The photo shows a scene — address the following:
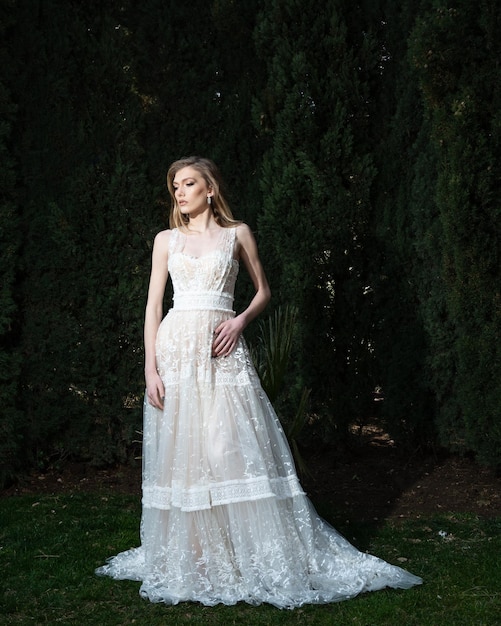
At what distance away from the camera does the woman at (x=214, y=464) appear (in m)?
3.77

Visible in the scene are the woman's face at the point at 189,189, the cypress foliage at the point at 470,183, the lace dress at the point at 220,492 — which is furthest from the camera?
the cypress foliage at the point at 470,183

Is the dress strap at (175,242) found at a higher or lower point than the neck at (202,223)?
lower

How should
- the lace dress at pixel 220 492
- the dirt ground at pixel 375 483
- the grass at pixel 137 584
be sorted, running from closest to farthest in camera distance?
the grass at pixel 137 584, the lace dress at pixel 220 492, the dirt ground at pixel 375 483

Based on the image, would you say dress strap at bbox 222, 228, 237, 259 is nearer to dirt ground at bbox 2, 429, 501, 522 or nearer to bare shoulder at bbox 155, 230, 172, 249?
bare shoulder at bbox 155, 230, 172, 249

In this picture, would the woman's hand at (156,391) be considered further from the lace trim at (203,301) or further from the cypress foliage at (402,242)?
the cypress foliage at (402,242)

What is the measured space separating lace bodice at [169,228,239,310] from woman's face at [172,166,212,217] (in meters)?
0.21

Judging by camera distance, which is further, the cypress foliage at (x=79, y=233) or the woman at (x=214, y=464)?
the cypress foliage at (x=79, y=233)

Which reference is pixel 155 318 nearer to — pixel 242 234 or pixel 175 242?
pixel 175 242

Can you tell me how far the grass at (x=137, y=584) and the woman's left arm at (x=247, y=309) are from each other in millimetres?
1252

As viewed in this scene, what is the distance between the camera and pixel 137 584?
4.00 meters

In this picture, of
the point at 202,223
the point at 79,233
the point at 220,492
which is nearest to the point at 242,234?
the point at 202,223

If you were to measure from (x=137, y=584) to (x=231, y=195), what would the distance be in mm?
3293

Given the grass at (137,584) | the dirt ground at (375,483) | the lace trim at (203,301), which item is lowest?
the grass at (137,584)

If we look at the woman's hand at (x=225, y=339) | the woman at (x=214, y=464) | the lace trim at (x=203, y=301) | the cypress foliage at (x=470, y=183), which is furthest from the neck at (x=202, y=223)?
the cypress foliage at (x=470, y=183)
